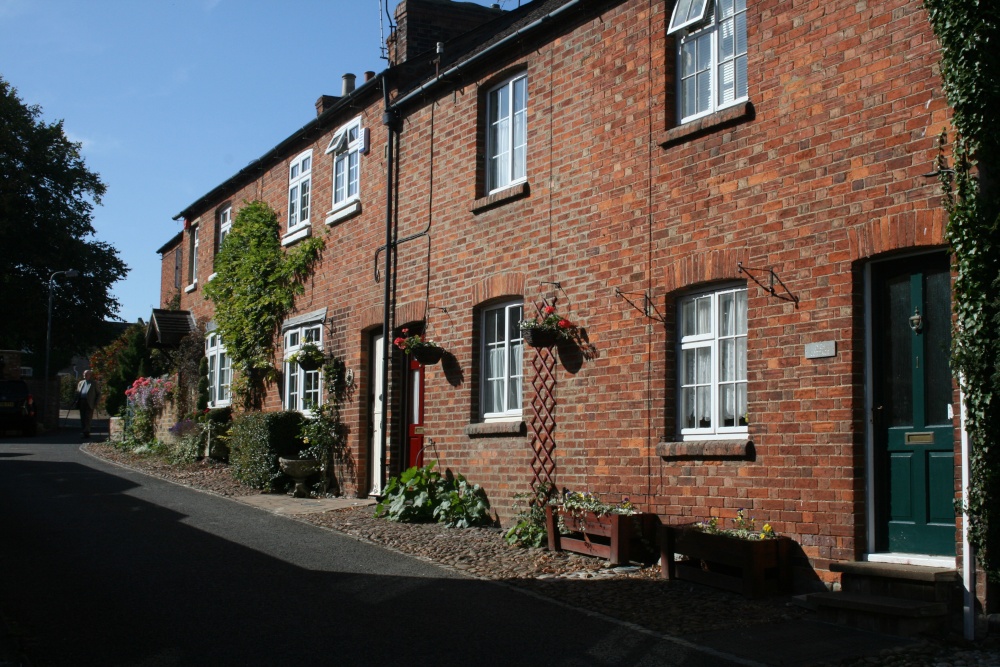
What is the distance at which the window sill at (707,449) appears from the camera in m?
9.31

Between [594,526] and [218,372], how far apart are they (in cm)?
1426

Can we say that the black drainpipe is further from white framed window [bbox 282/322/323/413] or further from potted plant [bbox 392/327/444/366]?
white framed window [bbox 282/322/323/413]

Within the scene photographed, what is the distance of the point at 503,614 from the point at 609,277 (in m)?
4.24

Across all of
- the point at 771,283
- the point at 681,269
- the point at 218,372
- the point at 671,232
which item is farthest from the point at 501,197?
the point at 218,372

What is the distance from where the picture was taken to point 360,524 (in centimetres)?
1295

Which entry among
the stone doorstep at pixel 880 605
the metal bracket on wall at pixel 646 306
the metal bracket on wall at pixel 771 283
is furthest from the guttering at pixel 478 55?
the stone doorstep at pixel 880 605

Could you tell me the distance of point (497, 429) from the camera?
41.2 feet

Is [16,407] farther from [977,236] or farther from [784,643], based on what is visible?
[977,236]

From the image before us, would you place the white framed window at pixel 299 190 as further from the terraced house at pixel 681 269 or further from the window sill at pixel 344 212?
the terraced house at pixel 681 269

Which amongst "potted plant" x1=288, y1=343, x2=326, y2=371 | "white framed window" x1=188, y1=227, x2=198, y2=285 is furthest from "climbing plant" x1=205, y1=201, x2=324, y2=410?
"white framed window" x1=188, y1=227, x2=198, y2=285

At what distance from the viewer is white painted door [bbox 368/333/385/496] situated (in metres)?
15.4

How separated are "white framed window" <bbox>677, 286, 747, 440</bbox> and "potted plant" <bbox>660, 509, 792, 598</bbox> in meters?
0.95

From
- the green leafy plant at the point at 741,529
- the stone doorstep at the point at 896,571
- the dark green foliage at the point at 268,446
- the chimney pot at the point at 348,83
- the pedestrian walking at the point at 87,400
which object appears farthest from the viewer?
the pedestrian walking at the point at 87,400

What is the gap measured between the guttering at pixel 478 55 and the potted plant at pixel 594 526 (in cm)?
537
